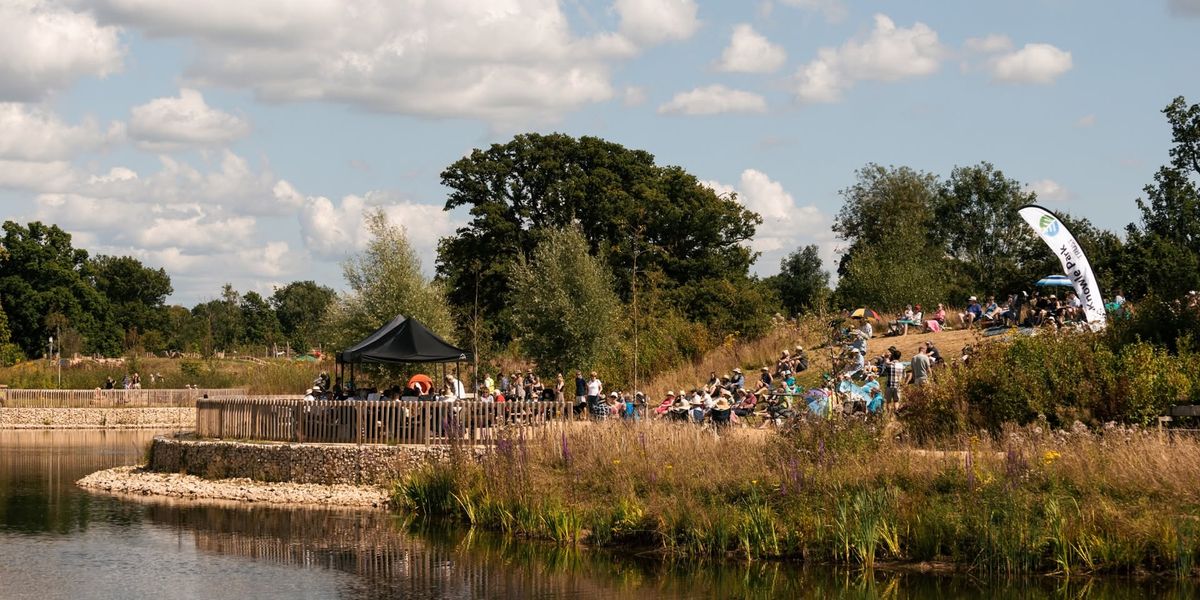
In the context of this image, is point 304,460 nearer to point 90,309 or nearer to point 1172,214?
point 1172,214

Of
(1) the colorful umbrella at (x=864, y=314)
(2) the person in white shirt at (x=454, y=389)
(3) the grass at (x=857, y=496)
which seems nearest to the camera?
(3) the grass at (x=857, y=496)

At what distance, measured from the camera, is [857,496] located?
1648 centimetres

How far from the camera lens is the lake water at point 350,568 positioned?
15.1m

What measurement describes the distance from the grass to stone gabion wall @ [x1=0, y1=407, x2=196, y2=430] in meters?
30.6

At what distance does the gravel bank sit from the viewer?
23297mm

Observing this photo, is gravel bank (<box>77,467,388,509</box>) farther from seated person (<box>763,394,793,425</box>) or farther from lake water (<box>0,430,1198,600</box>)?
seated person (<box>763,394,793,425</box>)

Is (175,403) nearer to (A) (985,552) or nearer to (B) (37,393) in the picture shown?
(B) (37,393)

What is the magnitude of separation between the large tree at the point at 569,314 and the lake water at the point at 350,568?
2188 cm

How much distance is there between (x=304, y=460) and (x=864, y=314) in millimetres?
20791

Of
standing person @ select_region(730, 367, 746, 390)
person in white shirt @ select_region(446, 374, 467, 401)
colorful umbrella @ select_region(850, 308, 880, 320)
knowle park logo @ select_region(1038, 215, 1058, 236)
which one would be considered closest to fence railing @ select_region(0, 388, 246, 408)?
person in white shirt @ select_region(446, 374, 467, 401)

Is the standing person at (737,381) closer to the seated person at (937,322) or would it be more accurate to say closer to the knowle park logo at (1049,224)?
the knowle park logo at (1049,224)

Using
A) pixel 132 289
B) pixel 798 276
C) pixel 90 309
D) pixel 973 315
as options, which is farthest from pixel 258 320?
pixel 973 315

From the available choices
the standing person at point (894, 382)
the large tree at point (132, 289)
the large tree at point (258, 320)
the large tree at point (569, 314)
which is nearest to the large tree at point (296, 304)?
the large tree at point (258, 320)

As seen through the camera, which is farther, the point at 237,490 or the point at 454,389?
the point at 454,389
